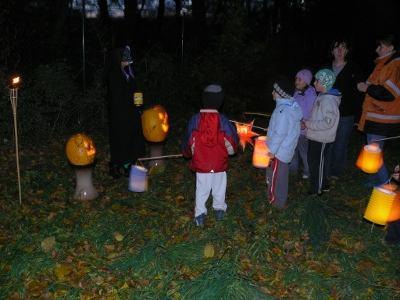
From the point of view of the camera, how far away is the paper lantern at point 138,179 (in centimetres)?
612

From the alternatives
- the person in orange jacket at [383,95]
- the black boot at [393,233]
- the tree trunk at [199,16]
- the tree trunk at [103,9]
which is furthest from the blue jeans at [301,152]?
the tree trunk at [103,9]

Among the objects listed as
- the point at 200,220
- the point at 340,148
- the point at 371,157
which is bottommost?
the point at 200,220

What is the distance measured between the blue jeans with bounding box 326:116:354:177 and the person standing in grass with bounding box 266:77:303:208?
981mm

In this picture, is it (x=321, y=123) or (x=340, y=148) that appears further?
(x=340, y=148)

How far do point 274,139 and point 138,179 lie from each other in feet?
7.16

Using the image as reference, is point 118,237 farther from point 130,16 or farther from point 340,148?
point 130,16

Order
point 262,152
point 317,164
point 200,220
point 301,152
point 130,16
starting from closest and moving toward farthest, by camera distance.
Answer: point 200,220
point 262,152
point 317,164
point 301,152
point 130,16

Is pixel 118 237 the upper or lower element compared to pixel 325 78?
lower

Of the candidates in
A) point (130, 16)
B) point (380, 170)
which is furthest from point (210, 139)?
point (130, 16)

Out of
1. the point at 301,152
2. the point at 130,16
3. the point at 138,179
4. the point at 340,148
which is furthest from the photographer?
the point at 130,16

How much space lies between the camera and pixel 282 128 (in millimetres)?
5285

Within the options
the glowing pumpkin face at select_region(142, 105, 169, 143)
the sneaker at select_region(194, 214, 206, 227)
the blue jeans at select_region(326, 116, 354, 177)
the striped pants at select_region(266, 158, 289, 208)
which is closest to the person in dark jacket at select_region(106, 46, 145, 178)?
the glowing pumpkin face at select_region(142, 105, 169, 143)

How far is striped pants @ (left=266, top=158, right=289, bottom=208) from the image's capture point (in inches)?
224

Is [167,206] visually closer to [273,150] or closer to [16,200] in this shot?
[273,150]
